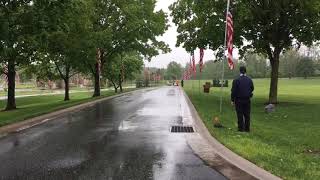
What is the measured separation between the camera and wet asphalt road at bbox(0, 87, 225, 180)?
331 inches

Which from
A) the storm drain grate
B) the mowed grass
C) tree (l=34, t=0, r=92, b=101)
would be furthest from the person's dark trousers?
tree (l=34, t=0, r=92, b=101)

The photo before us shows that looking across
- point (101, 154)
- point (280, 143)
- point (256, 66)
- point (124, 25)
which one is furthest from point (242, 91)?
point (256, 66)

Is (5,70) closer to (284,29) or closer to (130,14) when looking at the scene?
(130,14)

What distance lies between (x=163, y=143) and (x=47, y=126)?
588 cm

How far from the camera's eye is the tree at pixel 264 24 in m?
26.3

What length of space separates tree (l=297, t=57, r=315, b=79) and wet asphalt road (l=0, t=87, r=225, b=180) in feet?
430

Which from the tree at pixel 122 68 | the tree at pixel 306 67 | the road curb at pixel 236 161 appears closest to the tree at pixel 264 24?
the road curb at pixel 236 161

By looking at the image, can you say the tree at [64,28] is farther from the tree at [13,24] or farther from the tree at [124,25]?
the tree at [124,25]

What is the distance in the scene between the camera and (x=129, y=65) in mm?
72062

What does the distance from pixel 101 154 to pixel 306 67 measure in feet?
453

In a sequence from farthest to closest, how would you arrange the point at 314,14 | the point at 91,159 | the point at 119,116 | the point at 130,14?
the point at 130,14 < the point at 314,14 < the point at 119,116 < the point at 91,159

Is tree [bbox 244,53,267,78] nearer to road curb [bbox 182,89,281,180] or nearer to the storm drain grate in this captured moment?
the storm drain grate

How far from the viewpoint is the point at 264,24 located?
2853 centimetres

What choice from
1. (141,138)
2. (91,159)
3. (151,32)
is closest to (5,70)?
(151,32)
